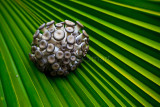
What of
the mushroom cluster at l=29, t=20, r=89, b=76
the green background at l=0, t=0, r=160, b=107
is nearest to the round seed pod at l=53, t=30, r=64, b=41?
the mushroom cluster at l=29, t=20, r=89, b=76

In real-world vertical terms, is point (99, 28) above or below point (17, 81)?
above

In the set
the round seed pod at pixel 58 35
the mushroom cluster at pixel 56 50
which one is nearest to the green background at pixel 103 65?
the mushroom cluster at pixel 56 50

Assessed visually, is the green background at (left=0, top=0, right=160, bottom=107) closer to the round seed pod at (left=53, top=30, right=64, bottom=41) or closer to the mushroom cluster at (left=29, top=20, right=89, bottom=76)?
the mushroom cluster at (left=29, top=20, right=89, bottom=76)

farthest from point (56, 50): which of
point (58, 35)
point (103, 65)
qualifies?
point (103, 65)

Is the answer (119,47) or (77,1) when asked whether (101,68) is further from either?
(77,1)

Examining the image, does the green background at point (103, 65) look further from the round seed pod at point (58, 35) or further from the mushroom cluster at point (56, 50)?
the round seed pod at point (58, 35)

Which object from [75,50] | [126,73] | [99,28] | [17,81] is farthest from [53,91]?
[99,28]
